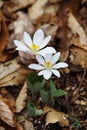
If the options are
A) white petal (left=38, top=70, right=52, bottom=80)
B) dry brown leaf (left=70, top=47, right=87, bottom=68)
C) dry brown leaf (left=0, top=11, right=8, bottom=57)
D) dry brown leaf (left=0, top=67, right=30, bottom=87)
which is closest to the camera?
white petal (left=38, top=70, right=52, bottom=80)

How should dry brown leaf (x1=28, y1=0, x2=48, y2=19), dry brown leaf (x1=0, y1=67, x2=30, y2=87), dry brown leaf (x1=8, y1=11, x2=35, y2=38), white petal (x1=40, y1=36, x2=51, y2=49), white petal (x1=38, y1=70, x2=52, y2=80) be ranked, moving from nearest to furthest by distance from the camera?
1. white petal (x1=38, y1=70, x2=52, y2=80)
2. white petal (x1=40, y1=36, x2=51, y2=49)
3. dry brown leaf (x1=0, y1=67, x2=30, y2=87)
4. dry brown leaf (x1=8, y1=11, x2=35, y2=38)
5. dry brown leaf (x1=28, y1=0, x2=48, y2=19)

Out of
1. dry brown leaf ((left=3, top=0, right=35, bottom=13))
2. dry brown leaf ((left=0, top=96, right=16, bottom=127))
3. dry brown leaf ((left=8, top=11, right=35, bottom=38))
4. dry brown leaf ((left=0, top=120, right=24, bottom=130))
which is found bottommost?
dry brown leaf ((left=0, top=120, right=24, bottom=130))

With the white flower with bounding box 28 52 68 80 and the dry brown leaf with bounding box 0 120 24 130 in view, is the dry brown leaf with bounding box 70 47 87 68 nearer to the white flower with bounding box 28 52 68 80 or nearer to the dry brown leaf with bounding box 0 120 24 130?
the white flower with bounding box 28 52 68 80

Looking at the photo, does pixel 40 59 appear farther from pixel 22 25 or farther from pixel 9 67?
pixel 22 25

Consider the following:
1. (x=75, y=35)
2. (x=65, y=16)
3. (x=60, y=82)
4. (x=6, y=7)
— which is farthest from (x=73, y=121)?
(x=6, y=7)

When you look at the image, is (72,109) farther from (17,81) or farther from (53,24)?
(53,24)

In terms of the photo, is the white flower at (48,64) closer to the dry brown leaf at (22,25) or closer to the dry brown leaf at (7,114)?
the dry brown leaf at (7,114)

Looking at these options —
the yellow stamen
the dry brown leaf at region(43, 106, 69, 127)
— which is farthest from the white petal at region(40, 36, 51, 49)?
the dry brown leaf at region(43, 106, 69, 127)
